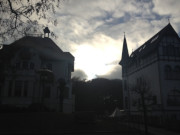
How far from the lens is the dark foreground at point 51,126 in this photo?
57.0ft

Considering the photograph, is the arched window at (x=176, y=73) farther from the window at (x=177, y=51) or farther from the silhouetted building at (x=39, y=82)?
the silhouetted building at (x=39, y=82)

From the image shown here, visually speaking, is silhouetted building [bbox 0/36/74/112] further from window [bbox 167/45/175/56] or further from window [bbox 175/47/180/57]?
window [bbox 175/47/180/57]

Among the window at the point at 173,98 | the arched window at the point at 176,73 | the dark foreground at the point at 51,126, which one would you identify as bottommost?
the dark foreground at the point at 51,126

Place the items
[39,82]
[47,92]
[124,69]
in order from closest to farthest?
[39,82]
[47,92]
[124,69]

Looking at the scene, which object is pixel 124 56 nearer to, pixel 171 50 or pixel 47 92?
pixel 171 50

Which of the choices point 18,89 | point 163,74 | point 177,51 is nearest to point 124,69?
point 177,51

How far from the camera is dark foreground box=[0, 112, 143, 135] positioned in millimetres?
17359

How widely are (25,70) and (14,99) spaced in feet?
15.0

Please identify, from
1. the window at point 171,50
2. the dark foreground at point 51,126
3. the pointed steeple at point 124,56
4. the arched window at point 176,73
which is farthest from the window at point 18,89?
the pointed steeple at point 124,56

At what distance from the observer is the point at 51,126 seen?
19391mm

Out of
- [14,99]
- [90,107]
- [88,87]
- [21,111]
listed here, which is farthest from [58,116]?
[88,87]

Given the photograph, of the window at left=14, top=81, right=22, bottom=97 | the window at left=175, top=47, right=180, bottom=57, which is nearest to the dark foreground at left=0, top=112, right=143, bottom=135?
the window at left=14, top=81, right=22, bottom=97

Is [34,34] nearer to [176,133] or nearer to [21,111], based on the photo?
[21,111]

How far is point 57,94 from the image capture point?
31.9 meters
